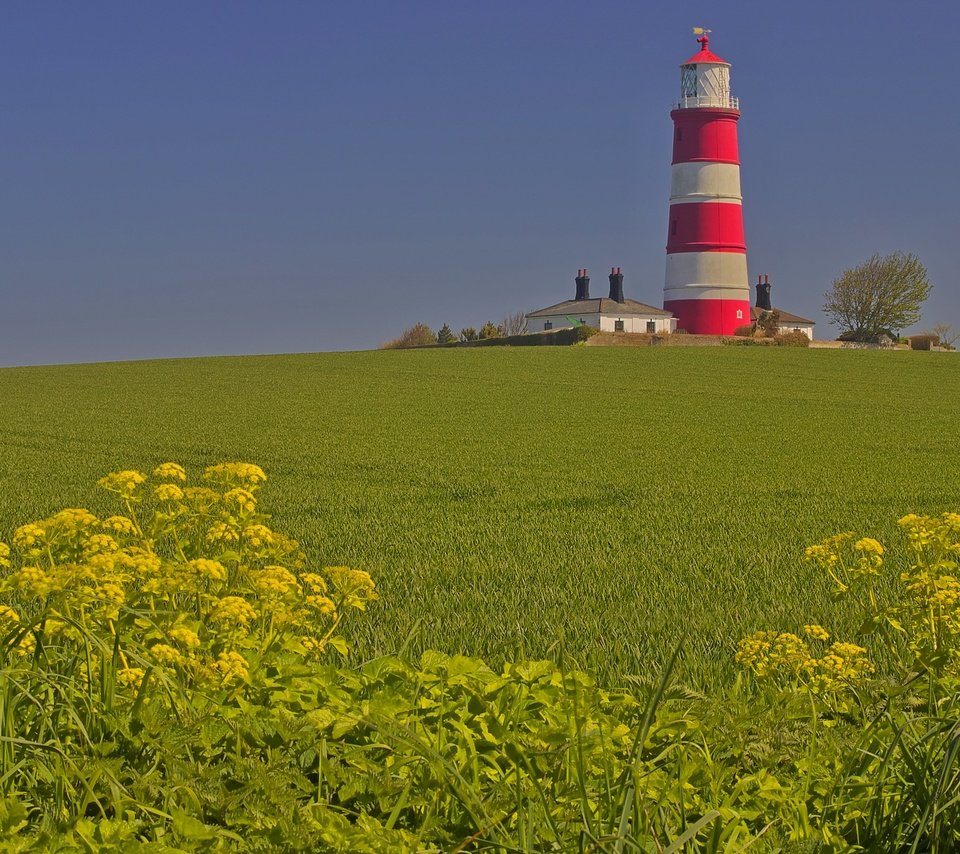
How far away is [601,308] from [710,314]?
643 inches

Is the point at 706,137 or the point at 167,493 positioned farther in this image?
the point at 706,137

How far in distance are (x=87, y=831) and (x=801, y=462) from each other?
45.1 ft

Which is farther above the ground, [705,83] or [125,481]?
[705,83]

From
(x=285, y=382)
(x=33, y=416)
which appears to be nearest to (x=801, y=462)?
(x=33, y=416)

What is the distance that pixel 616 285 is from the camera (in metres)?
83.0

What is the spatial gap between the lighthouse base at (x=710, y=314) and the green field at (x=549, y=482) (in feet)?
90.3

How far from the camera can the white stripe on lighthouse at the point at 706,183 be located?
6097 cm

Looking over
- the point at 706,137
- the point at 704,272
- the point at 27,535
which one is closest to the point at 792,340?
the point at 704,272

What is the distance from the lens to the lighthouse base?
205 ft

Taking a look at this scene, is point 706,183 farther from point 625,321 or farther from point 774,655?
point 774,655

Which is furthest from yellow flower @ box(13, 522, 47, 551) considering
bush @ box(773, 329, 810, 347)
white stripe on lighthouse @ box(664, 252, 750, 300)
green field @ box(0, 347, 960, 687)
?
white stripe on lighthouse @ box(664, 252, 750, 300)

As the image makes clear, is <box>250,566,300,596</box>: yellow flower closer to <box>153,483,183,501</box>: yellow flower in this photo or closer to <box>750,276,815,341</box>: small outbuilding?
Answer: <box>153,483,183,501</box>: yellow flower

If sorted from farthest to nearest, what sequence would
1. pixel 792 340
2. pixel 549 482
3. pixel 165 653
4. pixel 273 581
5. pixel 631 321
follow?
pixel 631 321
pixel 792 340
pixel 549 482
pixel 273 581
pixel 165 653

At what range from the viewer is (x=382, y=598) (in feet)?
21.0
